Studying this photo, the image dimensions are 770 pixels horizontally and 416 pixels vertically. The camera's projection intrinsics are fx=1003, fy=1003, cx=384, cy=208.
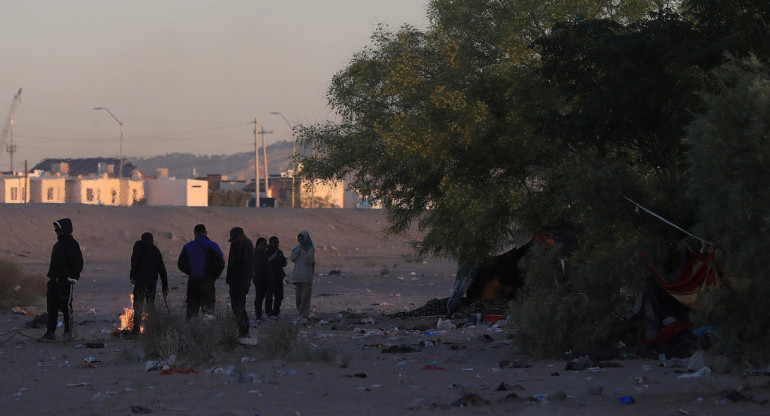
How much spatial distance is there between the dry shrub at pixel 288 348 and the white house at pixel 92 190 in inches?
3139

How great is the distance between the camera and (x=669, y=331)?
41.1 ft

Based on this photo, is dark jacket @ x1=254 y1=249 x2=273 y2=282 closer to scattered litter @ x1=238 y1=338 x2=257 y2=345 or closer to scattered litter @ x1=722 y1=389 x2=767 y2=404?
scattered litter @ x1=238 y1=338 x2=257 y2=345

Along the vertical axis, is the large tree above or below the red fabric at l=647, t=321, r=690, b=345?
above

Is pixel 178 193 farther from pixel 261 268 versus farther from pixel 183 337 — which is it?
pixel 183 337

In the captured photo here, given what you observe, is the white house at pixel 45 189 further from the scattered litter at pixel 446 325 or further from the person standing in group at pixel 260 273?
the scattered litter at pixel 446 325

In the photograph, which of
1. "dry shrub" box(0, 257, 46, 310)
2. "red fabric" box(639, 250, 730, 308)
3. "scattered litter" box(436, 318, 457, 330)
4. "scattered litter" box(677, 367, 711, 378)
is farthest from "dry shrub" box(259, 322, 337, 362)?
"dry shrub" box(0, 257, 46, 310)

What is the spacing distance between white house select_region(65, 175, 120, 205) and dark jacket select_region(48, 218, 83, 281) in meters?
76.4

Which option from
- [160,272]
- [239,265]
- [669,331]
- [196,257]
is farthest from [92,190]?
[669,331]

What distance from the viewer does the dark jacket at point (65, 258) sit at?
14.9 meters

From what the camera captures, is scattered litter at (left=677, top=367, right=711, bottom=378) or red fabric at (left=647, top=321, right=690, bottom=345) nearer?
scattered litter at (left=677, top=367, right=711, bottom=378)

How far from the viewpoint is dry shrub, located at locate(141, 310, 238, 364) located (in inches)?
470

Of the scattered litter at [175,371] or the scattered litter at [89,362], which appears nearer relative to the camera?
the scattered litter at [175,371]

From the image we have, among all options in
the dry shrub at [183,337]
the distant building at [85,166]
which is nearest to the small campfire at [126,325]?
the dry shrub at [183,337]

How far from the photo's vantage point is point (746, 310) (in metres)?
10.7
